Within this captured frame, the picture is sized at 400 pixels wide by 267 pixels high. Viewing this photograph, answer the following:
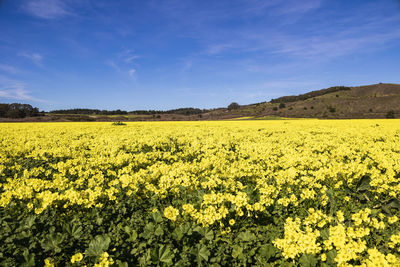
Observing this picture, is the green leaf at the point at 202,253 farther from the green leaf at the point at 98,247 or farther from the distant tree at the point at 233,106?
the distant tree at the point at 233,106

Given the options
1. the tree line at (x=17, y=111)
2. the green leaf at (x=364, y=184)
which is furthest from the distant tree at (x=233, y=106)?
the green leaf at (x=364, y=184)

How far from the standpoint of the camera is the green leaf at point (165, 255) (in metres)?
3.29

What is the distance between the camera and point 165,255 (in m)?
3.39

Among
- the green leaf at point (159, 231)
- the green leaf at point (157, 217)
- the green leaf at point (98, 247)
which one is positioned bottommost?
the green leaf at point (159, 231)

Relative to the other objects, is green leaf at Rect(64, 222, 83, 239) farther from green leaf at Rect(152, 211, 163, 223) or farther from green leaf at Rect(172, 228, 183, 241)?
green leaf at Rect(172, 228, 183, 241)

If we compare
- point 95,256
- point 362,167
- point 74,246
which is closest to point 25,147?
point 74,246

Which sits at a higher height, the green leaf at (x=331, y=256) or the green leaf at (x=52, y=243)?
the green leaf at (x=52, y=243)

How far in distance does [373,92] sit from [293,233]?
131m

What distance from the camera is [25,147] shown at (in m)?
12.5

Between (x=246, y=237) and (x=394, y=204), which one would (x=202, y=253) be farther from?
(x=394, y=204)

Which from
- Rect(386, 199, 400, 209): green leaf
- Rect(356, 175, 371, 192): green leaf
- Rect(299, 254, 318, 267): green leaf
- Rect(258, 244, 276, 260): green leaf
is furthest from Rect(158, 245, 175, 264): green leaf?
Rect(356, 175, 371, 192): green leaf

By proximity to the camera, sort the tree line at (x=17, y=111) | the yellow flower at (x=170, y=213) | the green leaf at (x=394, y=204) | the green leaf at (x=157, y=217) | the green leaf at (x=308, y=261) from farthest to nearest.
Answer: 1. the tree line at (x=17, y=111)
2. the green leaf at (x=394, y=204)
3. the green leaf at (x=157, y=217)
4. the yellow flower at (x=170, y=213)
5. the green leaf at (x=308, y=261)

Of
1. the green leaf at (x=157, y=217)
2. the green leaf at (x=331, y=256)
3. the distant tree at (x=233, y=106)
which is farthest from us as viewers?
the distant tree at (x=233, y=106)

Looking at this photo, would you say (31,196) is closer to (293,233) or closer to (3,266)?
(3,266)
